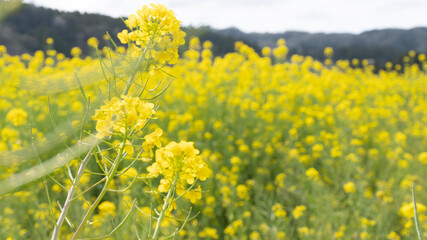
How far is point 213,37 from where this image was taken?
8.92 meters

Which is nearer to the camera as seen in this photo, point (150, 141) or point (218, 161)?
point (150, 141)

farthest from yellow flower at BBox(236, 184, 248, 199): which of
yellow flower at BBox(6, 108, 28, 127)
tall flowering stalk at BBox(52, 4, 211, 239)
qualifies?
tall flowering stalk at BBox(52, 4, 211, 239)

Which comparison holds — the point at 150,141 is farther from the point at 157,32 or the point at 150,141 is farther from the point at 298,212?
the point at 298,212

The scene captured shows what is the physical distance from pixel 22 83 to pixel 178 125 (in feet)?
9.58

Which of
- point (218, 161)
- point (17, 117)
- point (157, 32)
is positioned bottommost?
point (218, 161)

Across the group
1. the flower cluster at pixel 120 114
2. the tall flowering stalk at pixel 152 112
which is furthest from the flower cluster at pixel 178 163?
the flower cluster at pixel 120 114

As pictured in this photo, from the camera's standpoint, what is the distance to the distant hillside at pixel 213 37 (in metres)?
0.51

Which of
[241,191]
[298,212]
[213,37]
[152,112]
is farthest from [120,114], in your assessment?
[213,37]

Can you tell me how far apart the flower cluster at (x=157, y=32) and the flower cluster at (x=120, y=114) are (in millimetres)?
Answer: 136

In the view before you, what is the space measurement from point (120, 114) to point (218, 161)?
2505 millimetres

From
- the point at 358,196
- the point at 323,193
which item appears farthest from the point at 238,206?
the point at 358,196

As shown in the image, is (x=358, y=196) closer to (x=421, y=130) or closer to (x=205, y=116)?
(x=205, y=116)

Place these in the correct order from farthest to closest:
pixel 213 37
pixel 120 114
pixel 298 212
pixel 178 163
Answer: pixel 213 37
pixel 298 212
pixel 178 163
pixel 120 114

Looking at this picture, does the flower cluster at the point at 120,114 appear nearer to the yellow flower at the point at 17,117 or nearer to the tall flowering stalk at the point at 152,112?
the tall flowering stalk at the point at 152,112
